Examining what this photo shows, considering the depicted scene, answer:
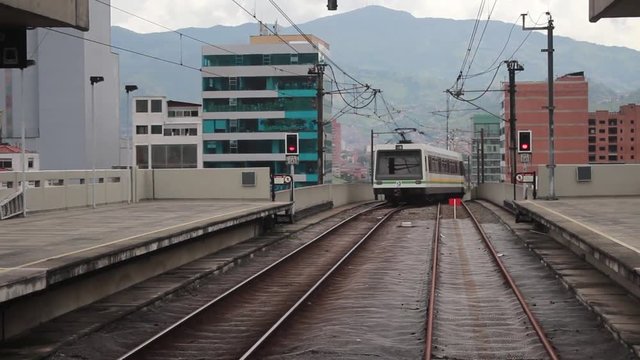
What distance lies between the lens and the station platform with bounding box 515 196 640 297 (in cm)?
1160

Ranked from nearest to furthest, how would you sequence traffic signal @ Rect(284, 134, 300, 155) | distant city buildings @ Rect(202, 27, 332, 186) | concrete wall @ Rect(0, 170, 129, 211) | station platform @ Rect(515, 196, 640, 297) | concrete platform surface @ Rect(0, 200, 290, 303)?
concrete platform surface @ Rect(0, 200, 290, 303), station platform @ Rect(515, 196, 640, 297), concrete wall @ Rect(0, 170, 129, 211), traffic signal @ Rect(284, 134, 300, 155), distant city buildings @ Rect(202, 27, 332, 186)

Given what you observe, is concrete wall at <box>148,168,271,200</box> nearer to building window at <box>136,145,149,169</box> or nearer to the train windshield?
the train windshield

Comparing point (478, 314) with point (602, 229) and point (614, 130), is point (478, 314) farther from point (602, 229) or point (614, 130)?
point (614, 130)

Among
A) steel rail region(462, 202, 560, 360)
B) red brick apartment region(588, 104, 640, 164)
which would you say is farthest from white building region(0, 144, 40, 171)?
red brick apartment region(588, 104, 640, 164)

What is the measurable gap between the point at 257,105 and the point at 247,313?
98345 millimetres

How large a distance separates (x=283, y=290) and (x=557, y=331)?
5.15 m

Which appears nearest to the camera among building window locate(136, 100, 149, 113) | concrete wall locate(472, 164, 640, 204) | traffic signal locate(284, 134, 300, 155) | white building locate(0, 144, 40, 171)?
traffic signal locate(284, 134, 300, 155)

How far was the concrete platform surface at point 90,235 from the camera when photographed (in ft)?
32.7

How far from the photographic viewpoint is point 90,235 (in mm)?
14805

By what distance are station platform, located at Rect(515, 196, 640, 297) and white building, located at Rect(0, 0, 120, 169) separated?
64566 mm

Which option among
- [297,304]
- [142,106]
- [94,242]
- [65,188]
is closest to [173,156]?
[142,106]

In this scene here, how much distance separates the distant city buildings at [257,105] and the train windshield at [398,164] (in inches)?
2652

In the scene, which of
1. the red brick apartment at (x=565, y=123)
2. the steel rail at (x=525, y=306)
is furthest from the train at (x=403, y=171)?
the red brick apartment at (x=565, y=123)

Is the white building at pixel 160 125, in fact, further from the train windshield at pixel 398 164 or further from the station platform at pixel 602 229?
the station platform at pixel 602 229
